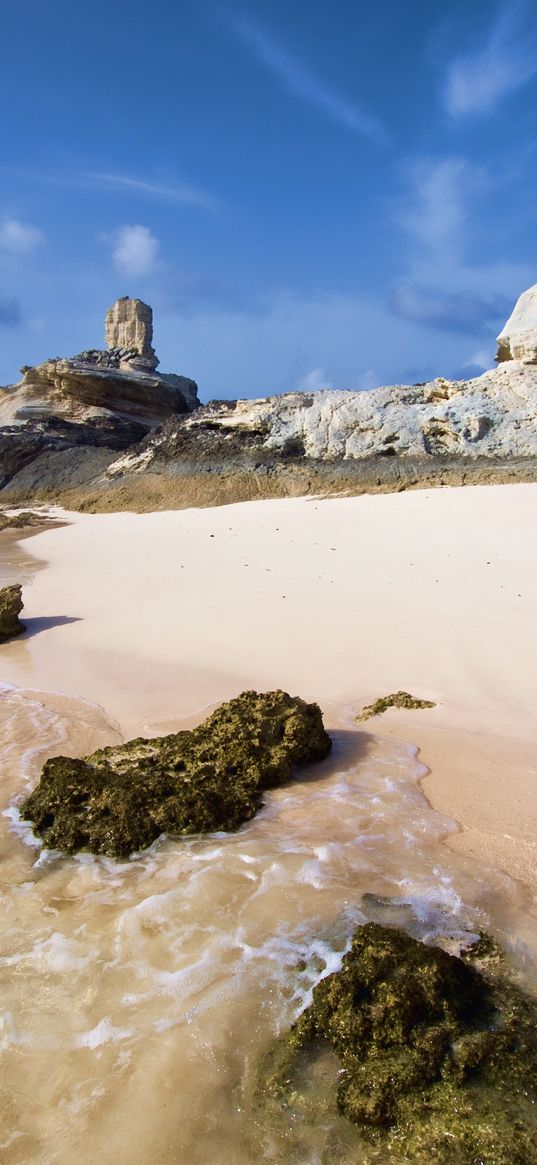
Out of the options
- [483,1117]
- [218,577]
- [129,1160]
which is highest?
[218,577]

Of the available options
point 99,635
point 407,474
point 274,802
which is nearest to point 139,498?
point 407,474

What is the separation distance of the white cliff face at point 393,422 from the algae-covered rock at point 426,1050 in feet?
42.5

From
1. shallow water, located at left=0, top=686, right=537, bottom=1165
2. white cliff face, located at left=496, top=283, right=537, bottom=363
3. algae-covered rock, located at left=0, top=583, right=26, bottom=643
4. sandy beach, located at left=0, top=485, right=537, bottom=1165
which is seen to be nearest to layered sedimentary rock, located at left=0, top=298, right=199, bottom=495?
white cliff face, located at left=496, top=283, right=537, bottom=363

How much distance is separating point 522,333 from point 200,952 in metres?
15.3

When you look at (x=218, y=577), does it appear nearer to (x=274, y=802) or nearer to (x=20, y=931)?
(x=274, y=802)

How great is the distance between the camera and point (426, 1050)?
4.84ft

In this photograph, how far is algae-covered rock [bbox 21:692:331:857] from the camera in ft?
8.38

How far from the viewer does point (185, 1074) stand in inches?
60.0

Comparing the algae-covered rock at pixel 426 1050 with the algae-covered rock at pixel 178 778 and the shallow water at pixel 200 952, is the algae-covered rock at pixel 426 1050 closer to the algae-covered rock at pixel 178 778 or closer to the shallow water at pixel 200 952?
the shallow water at pixel 200 952

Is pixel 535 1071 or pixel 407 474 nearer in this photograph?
pixel 535 1071

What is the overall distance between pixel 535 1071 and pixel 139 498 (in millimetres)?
16354

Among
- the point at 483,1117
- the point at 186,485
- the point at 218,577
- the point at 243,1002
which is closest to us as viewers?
the point at 483,1117

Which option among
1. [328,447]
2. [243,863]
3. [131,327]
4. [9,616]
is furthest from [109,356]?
[243,863]

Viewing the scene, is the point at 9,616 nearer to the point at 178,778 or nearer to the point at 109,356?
the point at 178,778
